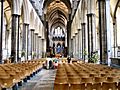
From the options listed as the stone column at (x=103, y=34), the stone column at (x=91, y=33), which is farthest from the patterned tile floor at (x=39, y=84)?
the stone column at (x=91, y=33)

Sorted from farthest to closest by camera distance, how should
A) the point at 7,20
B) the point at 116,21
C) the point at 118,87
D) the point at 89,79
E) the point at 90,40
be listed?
1. the point at 7,20
2. the point at 116,21
3. the point at 90,40
4. the point at 89,79
5. the point at 118,87

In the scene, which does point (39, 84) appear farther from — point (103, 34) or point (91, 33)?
point (91, 33)

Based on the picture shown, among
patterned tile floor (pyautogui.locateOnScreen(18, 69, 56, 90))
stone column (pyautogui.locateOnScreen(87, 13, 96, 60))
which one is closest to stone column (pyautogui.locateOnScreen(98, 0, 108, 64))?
patterned tile floor (pyautogui.locateOnScreen(18, 69, 56, 90))

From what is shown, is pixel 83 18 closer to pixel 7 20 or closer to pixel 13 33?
pixel 13 33

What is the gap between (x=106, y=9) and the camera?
17359 mm

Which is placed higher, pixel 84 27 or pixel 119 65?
pixel 84 27

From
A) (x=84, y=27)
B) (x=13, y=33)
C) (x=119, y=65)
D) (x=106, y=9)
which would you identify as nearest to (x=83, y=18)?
(x=84, y=27)

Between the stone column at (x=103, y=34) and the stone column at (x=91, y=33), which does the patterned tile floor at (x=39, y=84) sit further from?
the stone column at (x=91, y=33)

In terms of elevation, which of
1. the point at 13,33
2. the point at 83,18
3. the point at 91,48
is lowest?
the point at 91,48

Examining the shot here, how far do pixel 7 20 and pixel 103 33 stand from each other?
30858 mm

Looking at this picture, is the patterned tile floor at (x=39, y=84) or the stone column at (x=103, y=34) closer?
the patterned tile floor at (x=39, y=84)

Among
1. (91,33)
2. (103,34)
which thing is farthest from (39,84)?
(91,33)

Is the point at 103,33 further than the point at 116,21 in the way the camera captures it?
No

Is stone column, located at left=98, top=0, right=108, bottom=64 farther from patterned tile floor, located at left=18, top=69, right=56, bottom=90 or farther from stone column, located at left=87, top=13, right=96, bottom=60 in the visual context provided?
stone column, located at left=87, top=13, right=96, bottom=60
